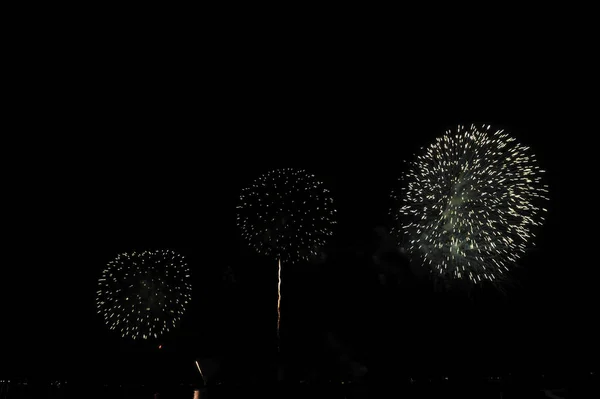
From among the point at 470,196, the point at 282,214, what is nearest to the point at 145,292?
the point at 282,214

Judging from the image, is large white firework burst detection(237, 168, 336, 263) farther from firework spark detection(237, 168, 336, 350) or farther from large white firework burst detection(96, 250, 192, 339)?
large white firework burst detection(96, 250, 192, 339)

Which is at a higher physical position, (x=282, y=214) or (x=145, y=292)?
(x=282, y=214)

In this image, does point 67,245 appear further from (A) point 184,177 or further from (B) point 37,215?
(A) point 184,177

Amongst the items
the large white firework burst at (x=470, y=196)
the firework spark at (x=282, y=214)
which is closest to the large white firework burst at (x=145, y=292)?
the firework spark at (x=282, y=214)

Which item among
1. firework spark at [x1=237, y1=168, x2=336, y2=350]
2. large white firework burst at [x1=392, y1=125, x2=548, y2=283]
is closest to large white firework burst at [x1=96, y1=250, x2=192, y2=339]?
firework spark at [x1=237, y1=168, x2=336, y2=350]

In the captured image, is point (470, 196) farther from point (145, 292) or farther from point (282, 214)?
point (145, 292)

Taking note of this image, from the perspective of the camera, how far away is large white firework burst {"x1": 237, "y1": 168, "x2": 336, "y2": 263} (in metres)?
9.39

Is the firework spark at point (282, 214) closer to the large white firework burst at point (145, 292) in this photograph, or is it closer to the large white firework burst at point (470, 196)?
the large white firework burst at point (145, 292)

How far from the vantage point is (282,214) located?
9.40m

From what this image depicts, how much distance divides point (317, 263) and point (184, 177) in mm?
4510

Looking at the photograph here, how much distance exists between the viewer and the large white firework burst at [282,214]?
30.8ft

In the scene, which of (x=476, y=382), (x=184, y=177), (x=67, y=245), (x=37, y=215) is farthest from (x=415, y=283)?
(x=37, y=215)

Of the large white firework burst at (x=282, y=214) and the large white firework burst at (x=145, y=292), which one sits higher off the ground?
the large white firework burst at (x=282, y=214)

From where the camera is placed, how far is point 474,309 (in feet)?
39.4
